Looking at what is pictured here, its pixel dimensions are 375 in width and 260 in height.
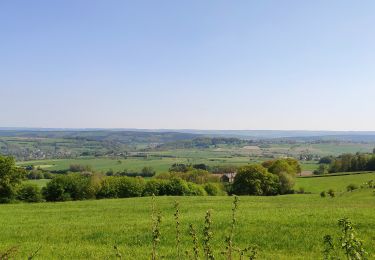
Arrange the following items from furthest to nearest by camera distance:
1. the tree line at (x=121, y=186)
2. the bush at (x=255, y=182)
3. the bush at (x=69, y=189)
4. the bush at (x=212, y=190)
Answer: the bush at (x=212, y=190) < the bush at (x=255, y=182) < the bush at (x=69, y=189) < the tree line at (x=121, y=186)

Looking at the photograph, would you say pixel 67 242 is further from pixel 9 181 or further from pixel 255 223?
pixel 9 181

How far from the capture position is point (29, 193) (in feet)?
211

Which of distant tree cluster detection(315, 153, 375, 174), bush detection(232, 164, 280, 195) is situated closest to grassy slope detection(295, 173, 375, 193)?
bush detection(232, 164, 280, 195)

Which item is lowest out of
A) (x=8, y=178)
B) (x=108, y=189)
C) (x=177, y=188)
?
(x=108, y=189)

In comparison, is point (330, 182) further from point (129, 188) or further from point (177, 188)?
point (129, 188)

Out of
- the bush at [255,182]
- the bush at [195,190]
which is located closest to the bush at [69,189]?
the bush at [195,190]

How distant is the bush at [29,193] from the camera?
207 ft

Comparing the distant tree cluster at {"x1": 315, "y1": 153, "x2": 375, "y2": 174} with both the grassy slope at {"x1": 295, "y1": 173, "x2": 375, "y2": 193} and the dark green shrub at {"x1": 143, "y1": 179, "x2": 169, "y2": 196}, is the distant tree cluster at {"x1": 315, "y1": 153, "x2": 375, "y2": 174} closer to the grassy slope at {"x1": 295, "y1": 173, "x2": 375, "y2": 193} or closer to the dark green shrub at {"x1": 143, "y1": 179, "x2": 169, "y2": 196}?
the grassy slope at {"x1": 295, "y1": 173, "x2": 375, "y2": 193}

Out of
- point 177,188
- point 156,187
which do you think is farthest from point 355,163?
point 156,187

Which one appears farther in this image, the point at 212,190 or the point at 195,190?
the point at 212,190

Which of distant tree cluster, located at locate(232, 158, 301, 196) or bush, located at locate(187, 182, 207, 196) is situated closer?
bush, located at locate(187, 182, 207, 196)

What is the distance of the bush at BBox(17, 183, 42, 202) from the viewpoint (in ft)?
207

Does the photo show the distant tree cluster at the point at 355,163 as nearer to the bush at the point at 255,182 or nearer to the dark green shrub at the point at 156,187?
the bush at the point at 255,182

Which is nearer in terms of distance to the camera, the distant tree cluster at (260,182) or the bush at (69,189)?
the bush at (69,189)
